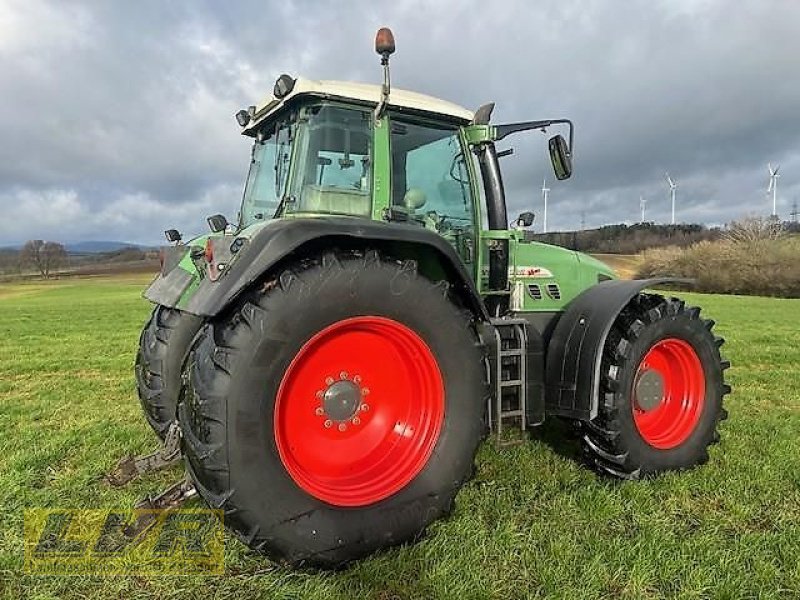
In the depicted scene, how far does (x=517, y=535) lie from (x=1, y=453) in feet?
13.9

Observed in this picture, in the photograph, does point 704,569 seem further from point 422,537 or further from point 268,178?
point 268,178

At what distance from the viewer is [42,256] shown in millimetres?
65188

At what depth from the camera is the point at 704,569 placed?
2.99 metres

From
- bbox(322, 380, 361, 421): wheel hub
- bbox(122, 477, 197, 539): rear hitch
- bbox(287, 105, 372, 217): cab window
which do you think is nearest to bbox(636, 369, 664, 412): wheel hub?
bbox(322, 380, 361, 421): wheel hub

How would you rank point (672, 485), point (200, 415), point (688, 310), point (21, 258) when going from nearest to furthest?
point (200, 415) → point (672, 485) → point (688, 310) → point (21, 258)

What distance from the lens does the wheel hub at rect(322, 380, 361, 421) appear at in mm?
3238

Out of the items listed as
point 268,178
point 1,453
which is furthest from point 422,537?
point 1,453

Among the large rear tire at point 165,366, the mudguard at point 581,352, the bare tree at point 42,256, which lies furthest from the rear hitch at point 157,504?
the bare tree at point 42,256

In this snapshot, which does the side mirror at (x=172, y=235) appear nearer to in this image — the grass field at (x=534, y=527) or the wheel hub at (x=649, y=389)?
the grass field at (x=534, y=527)

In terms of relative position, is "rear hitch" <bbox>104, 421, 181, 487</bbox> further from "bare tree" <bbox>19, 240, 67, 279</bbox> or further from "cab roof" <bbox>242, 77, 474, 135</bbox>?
"bare tree" <bbox>19, 240, 67, 279</bbox>

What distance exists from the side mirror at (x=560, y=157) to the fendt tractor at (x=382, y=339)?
0.6 inches

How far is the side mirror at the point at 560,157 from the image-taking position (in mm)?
4156

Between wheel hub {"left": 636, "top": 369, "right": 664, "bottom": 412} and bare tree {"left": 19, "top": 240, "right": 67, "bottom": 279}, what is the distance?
235 feet
